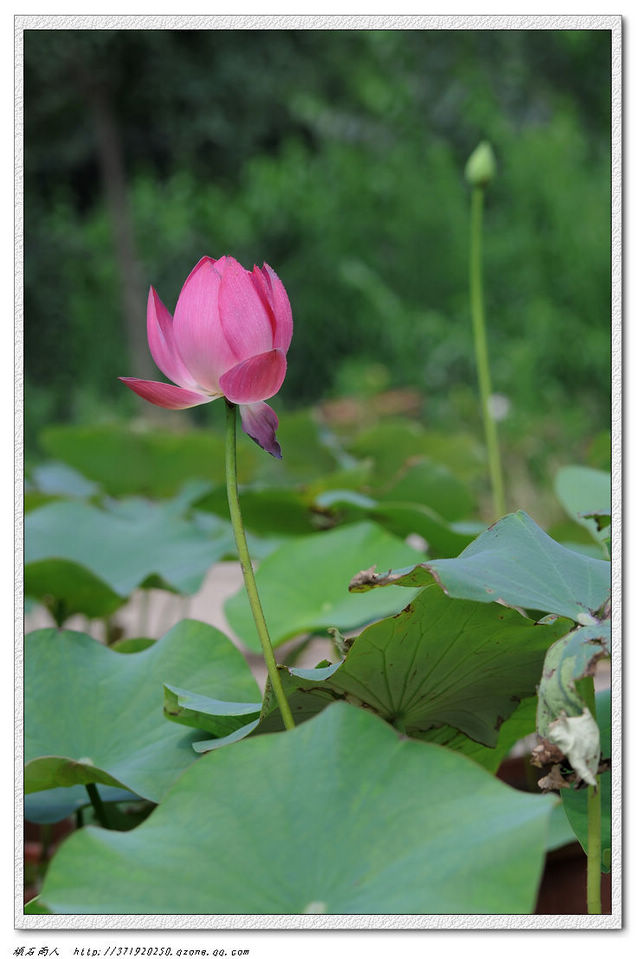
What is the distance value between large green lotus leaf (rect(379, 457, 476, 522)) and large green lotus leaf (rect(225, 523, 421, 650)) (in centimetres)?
15

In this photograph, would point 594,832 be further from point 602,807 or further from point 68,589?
point 68,589

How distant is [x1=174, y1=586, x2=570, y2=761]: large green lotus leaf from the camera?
42cm

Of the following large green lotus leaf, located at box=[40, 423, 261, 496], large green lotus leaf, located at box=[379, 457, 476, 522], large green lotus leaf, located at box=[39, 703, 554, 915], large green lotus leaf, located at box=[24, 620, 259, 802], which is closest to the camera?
large green lotus leaf, located at box=[39, 703, 554, 915]

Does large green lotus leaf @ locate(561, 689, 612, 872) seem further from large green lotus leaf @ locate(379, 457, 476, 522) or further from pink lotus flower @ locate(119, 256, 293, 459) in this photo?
large green lotus leaf @ locate(379, 457, 476, 522)

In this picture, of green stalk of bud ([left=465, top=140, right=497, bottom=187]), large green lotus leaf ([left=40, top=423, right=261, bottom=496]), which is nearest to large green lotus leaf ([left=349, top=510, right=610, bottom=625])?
green stalk of bud ([left=465, top=140, right=497, bottom=187])

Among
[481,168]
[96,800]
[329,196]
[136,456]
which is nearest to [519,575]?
[96,800]

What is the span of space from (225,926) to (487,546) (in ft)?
0.65

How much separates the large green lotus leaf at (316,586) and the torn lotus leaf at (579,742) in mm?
489

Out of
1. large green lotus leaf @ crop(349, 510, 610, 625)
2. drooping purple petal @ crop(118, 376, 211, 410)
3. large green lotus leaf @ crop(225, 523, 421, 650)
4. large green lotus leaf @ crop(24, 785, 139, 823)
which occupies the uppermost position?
drooping purple petal @ crop(118, 376, 211, 410)

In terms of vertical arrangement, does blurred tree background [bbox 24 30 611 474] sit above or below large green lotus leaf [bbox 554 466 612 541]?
above

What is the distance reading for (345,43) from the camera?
607 cm

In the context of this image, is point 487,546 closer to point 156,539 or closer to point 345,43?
point 156,539

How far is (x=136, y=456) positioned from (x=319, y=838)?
3.66ft

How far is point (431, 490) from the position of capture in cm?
104
